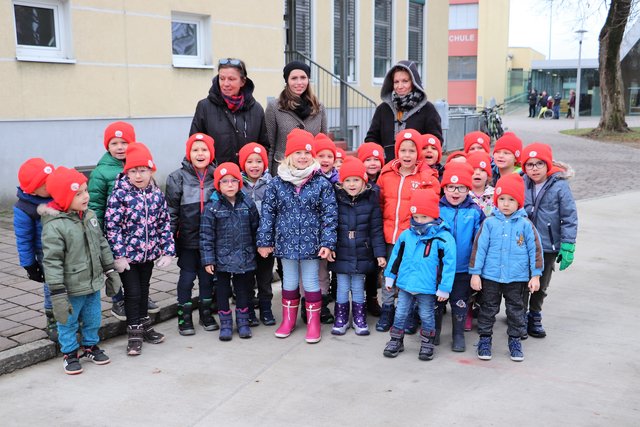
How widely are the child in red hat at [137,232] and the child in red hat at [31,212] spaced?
0.48 meters

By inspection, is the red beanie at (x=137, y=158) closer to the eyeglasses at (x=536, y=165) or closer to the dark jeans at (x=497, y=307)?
the dark jeans at (x=497, y=307)

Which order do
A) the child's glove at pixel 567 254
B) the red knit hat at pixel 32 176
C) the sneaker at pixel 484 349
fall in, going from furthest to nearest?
the child's glove at pixel 567 254, the sneaker at pixel 484 349, the red knit hat at pixel 32 176

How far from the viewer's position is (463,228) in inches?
188

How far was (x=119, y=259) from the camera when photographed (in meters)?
4.58

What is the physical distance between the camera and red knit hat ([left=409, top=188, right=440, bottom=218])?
15.0 ft

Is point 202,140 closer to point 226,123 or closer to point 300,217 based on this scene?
point 226,123

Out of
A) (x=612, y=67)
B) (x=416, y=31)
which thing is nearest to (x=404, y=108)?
(x=416, y=31)

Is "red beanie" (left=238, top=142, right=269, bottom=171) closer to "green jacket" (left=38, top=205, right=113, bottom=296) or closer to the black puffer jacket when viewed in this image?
the black puffer jacket

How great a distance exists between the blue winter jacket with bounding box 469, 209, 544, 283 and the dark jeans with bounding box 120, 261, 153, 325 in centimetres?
241

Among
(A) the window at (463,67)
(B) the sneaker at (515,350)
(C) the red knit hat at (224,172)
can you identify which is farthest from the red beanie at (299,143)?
(A) the window at (463,67)

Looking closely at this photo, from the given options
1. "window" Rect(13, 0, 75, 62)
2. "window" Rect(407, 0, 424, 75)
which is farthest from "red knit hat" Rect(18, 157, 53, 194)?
"window" Rect(407, 0, 424, 75)

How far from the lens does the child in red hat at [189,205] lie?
4.97 meters

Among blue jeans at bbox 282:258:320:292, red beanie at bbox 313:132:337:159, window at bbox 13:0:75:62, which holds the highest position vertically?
window at bbox 13:0:75:62

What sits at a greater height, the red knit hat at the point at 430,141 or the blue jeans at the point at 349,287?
the red knit hat at the point at 430,141
